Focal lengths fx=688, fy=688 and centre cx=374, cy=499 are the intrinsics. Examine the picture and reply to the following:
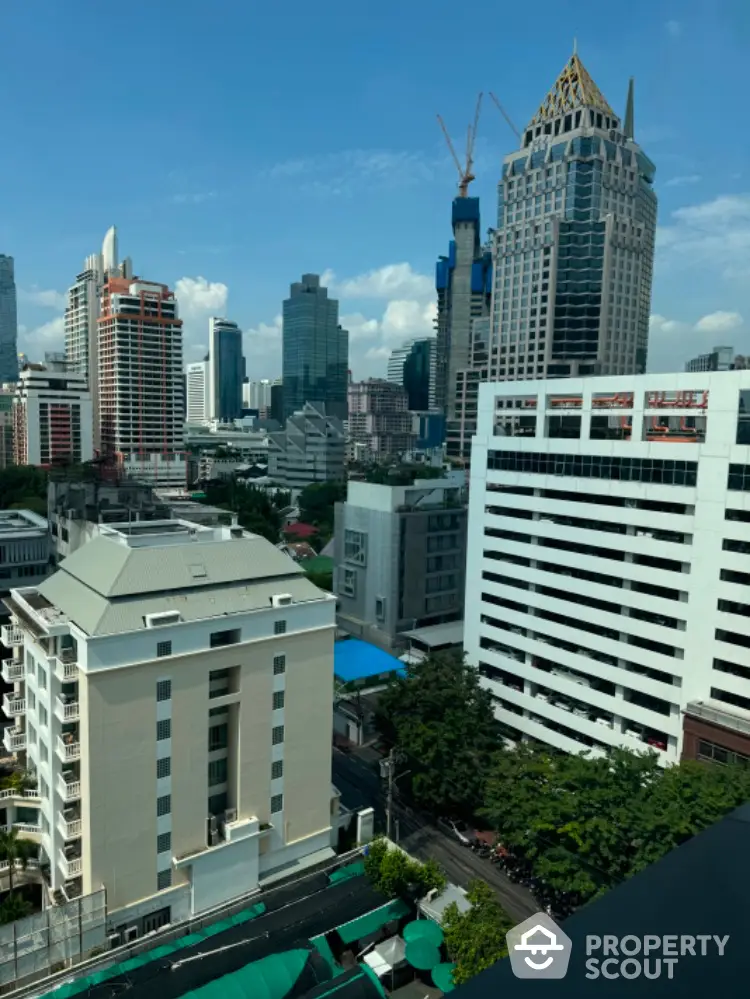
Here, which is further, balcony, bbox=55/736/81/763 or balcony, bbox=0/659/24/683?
balcony, bbox=0/659/24/683

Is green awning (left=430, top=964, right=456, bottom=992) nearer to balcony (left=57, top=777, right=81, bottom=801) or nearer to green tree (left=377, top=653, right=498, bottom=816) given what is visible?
green tree (left=377, top=653, right=498, bottom=816)

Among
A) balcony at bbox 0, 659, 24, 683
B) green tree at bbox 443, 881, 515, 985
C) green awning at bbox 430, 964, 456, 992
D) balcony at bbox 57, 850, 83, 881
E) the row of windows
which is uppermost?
the row of windows

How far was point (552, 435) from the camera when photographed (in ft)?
102

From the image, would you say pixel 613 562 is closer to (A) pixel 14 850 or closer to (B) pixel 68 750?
(B) pixel 68 750

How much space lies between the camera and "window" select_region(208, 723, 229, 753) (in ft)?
75.6

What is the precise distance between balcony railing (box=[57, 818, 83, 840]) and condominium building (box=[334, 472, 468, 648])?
28.2 metres

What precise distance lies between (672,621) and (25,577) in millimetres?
28113

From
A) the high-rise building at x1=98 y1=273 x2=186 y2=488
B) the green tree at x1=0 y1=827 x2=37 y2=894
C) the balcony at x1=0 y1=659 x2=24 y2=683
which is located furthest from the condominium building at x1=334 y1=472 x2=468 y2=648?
the high-rise building at x1=98 y1=273 x2=186 y2=488

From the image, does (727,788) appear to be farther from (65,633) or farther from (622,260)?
(622,260)

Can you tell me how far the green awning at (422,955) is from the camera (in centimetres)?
2061

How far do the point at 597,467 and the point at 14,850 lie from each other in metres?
25.1

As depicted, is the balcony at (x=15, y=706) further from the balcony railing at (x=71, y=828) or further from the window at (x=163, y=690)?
the window at (x=163, y=690)

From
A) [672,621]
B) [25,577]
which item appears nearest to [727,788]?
[672,621]

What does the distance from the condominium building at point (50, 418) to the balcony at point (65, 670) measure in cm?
7787
